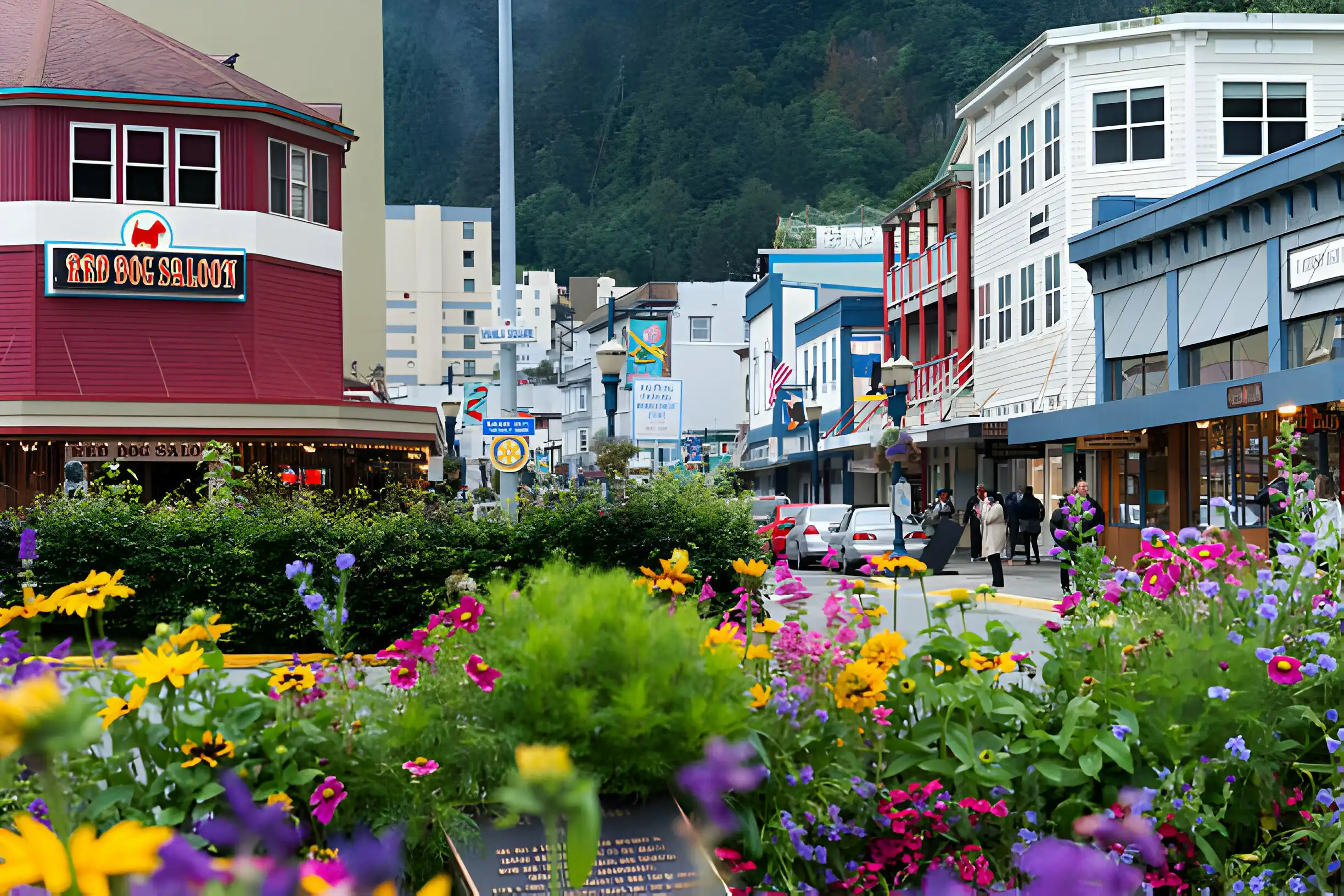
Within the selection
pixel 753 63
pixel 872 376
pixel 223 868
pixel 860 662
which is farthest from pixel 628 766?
pixel 753 63

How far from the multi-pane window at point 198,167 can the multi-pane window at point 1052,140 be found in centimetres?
1999

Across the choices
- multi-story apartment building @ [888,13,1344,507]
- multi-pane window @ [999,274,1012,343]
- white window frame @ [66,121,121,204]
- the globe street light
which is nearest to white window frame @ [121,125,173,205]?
white window frame @ [66,121,121,204]

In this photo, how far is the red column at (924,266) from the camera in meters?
47.6

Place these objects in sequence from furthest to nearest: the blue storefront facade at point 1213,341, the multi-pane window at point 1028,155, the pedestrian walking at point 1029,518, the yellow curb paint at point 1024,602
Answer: the multi-pane window at point 1028,155
the pedestrian walking at point 1029,518
the blue storefront facade at point 1213,341
the yellow curb paint at point 1024,602

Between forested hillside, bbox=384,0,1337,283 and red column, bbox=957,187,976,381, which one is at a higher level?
forested hillside, bbox=384,0,1337,283

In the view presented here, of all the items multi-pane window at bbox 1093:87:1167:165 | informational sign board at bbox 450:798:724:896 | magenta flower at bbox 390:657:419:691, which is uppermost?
multi-pane window at bbox 1093:87:1167:165

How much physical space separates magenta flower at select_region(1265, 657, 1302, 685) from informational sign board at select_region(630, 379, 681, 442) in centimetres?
2340

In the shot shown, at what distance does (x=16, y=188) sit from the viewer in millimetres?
30516

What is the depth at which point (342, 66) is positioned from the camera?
5550 cm

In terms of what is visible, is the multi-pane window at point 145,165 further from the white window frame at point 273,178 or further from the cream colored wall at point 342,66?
the cream colored wall at point 342,66

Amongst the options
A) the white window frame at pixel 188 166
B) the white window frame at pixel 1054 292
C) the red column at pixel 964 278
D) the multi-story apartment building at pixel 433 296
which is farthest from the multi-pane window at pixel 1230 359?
the multi-story apartment building at pixel 433 296

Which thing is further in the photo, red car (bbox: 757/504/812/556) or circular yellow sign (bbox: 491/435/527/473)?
red car (bbox: 757/504/812/556)

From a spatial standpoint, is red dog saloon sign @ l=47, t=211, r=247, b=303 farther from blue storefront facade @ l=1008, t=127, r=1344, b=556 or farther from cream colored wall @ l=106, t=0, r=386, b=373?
cream colored wall @ l=106, t=0, r=386, b=373

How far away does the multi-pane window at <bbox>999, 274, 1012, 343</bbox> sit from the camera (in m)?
39.4
